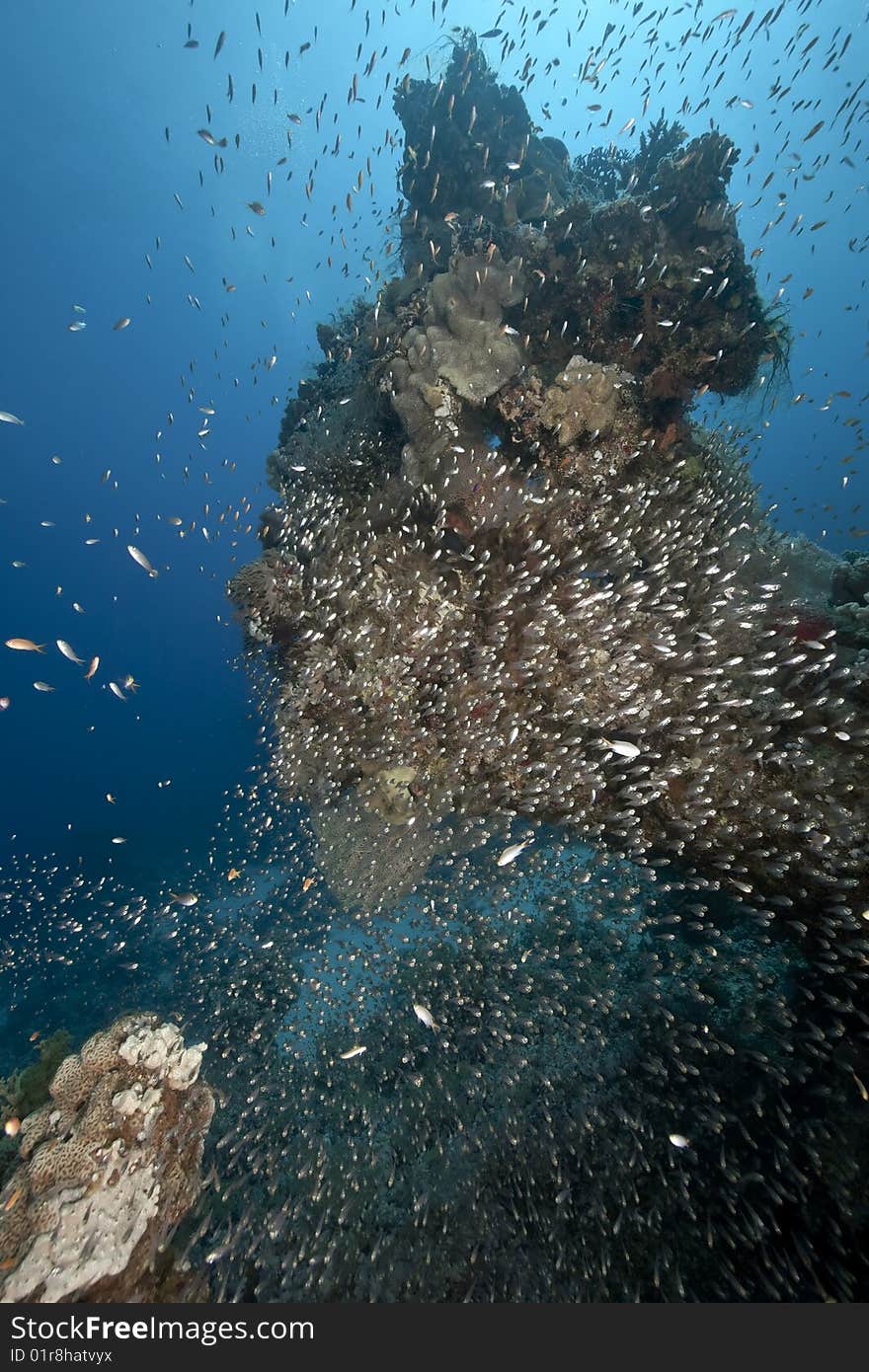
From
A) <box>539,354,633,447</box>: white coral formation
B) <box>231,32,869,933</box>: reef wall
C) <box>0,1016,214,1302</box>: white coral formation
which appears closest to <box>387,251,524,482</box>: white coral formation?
<box>231,32,869,933</box>: reef wall

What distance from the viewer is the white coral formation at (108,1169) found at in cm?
504

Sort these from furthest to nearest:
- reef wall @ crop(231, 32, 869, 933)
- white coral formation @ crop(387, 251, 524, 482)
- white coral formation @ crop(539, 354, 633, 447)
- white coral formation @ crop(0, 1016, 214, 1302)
Result: white coral formation @ crop(387, 251, 524, 482)
white coral formation @ crop(539, 354, 633, 447)
reef wall @ crop(231, 32, 869, 933)
white coral formation @ crop(0, 1016, 214, 1302)

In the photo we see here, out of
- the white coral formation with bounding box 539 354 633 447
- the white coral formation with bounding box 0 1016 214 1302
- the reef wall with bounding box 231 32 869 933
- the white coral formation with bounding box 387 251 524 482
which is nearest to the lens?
the white coral formation with bounding box 0 1016 214 1302

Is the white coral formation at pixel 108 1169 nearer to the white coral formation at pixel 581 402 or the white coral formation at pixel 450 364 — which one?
the white coral formation at pixel 450 364

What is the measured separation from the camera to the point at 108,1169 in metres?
5.59

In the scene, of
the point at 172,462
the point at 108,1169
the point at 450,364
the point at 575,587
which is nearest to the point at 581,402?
the point at 450,364

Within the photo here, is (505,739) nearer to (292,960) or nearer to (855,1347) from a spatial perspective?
(855,1347)

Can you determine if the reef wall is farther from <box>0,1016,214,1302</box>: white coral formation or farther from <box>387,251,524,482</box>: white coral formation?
<box>0,1016,214,1302</box>: white coral formation

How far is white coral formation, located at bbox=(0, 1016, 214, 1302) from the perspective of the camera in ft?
16.5

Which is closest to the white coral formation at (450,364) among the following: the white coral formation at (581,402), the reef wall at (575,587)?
the reef wall at (575,587)

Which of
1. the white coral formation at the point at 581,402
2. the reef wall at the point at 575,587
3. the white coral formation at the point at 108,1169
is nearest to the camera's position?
the white coral formation at the point at 108,1169

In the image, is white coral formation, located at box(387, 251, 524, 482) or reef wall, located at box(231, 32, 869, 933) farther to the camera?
white coral formation, located at box(387, 251, 524, 482)

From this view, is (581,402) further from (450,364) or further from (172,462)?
(172,462)

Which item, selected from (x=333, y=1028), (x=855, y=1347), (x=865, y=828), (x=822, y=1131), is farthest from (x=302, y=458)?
(x=855, y=1347)
